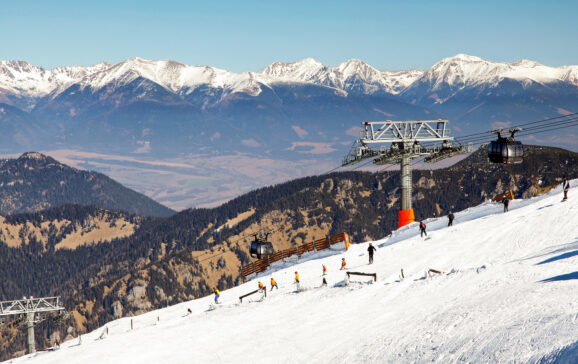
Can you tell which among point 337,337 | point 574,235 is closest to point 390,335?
point 337,337

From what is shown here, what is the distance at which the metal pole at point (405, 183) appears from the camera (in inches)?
3073

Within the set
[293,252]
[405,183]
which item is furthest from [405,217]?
[293,252]

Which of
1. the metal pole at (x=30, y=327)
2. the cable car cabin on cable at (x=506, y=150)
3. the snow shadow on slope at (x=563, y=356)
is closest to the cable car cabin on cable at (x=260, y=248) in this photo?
the cable car cabin on cable at (x=506, y=150)

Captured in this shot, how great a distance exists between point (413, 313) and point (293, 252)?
4173cm

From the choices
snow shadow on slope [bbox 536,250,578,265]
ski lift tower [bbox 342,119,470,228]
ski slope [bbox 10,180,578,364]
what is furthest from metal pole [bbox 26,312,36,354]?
snow shadow on slope [bbox 536,250,578,265]

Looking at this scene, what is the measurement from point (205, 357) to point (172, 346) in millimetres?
4644

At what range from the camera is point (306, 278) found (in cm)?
5781

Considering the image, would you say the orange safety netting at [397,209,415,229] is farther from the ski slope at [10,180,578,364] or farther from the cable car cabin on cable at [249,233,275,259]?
the cable car cabin on cable at [249,233,275,259]

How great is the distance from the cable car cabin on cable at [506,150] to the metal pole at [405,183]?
1931 centimetres

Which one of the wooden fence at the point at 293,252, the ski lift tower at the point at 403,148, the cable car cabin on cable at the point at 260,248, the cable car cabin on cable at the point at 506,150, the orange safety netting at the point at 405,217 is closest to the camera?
the cable car cabin on cable at the point at 506,150

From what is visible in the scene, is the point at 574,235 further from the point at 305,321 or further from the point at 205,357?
the point at 205,357

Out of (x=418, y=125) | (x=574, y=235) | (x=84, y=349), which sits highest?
(x=418, y=125)

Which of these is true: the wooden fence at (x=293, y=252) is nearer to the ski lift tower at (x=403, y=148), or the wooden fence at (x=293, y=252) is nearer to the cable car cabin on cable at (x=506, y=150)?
the ski lift tower at (x=403, y=148)

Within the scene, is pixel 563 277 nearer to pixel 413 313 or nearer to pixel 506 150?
pixel 413 313
